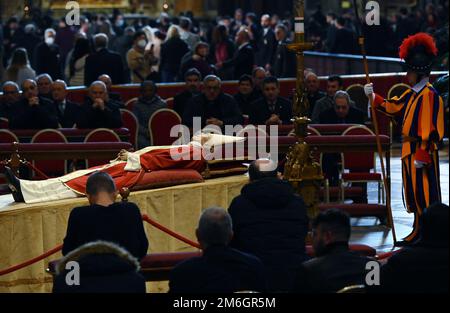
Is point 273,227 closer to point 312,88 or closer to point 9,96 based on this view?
point 312,88

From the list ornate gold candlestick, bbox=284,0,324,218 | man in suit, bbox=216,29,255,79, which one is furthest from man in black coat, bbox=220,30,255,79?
ornate gold candlestick, bbox=284,0,324,218

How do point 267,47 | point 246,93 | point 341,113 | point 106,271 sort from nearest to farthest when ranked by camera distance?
1. point 106,271
2. point 341,113
3. point 246,93
4. point 267,47

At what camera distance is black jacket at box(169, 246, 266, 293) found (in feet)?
22.8

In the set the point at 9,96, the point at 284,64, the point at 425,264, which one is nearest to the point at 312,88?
the point at 9,96

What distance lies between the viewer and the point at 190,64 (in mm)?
20047

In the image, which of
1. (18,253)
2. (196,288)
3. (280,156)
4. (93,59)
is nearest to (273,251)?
(196,288)

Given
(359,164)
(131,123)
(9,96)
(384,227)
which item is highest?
(9,96)

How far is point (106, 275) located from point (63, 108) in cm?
927

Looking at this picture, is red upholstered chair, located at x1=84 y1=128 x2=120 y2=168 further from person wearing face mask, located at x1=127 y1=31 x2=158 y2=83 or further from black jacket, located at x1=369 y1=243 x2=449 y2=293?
person wearing face mask, located at x1=127 y1=31 x2=158 y2=83

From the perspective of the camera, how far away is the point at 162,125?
1514 cm

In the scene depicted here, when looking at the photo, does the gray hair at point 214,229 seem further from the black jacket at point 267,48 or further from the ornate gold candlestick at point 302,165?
the black jacket at point 267,48

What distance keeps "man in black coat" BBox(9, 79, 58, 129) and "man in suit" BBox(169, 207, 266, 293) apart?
7899 millimetres

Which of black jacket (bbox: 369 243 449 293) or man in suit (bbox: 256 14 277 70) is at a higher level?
man in suit (bbox: 256 14 277 70)
